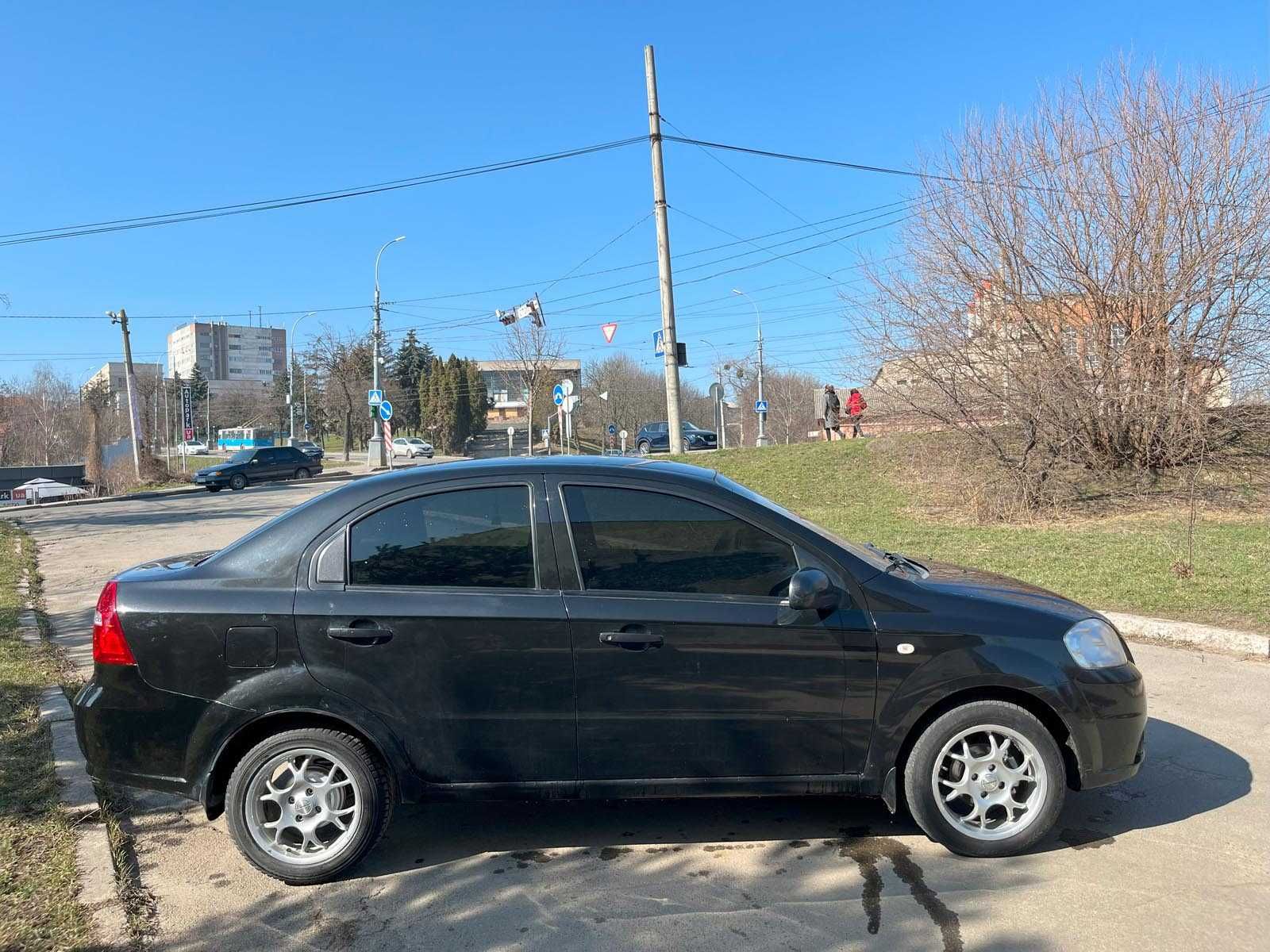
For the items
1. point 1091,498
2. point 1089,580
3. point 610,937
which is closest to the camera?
point 610,937

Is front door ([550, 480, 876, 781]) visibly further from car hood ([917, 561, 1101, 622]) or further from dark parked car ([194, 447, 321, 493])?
dark parked car ([194, 447, 321, 493])

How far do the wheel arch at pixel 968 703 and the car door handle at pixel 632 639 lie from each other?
1119 mm

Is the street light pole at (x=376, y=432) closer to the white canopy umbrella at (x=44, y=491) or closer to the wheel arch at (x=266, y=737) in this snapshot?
the white canopy umbrella at (x=44, y=491)

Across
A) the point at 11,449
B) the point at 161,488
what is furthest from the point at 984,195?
the point at 11,449

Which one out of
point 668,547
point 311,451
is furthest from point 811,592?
point 311,451

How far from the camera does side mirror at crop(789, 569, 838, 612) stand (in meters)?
3.64

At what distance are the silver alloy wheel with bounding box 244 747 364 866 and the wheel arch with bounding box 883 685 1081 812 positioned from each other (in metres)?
2.19

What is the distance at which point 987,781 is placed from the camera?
379 centimetres

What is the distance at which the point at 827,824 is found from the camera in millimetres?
4156

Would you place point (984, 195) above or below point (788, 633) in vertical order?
above

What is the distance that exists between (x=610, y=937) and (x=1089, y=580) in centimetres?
774

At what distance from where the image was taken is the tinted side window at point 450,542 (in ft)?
12.5

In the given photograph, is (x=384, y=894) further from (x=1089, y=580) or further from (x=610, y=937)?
(x=1089, y=580)

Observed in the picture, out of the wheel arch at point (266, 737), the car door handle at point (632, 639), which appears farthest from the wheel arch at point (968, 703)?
the wheel arch at point (266, 737)
